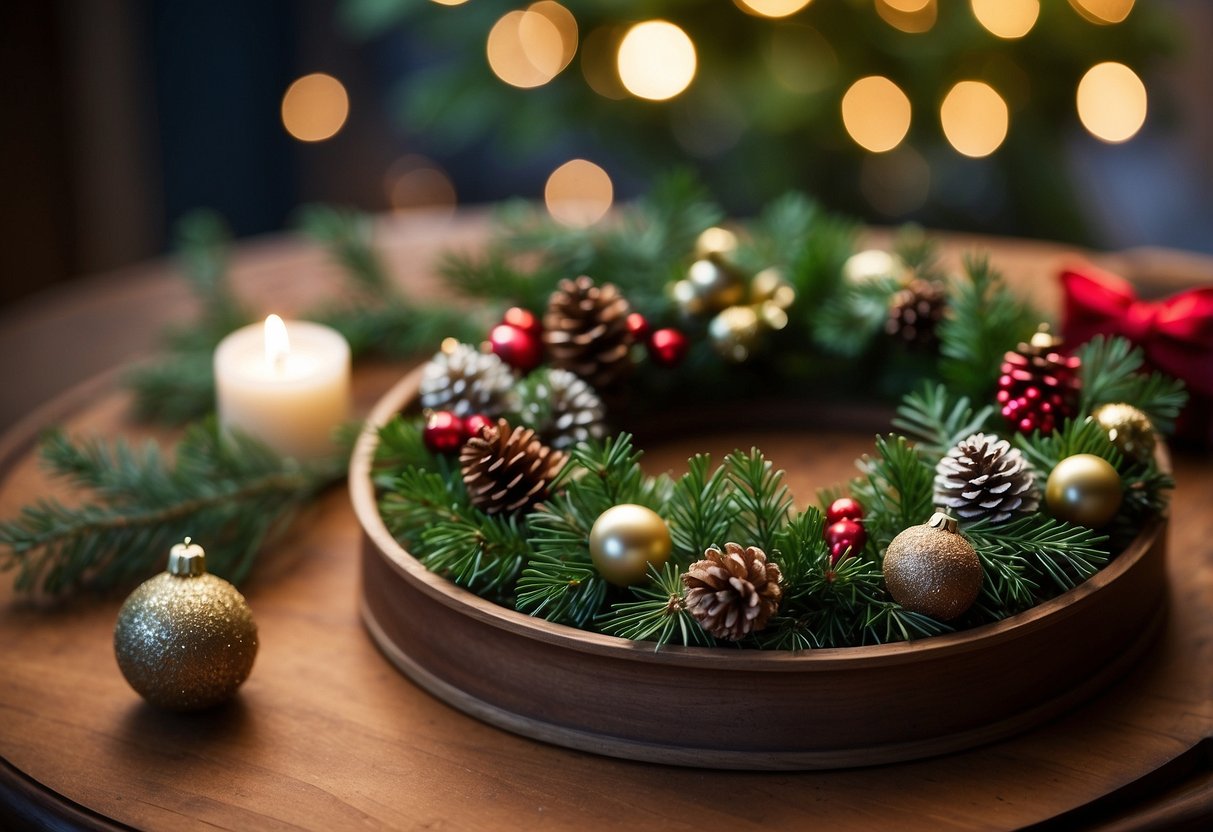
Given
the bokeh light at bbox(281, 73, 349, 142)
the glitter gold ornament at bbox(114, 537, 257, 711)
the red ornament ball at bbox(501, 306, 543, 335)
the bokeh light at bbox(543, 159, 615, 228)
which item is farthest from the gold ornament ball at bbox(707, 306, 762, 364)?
the bokeh light at bbox(281, 73, 349, 142)

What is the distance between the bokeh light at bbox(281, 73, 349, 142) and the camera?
2545 mm

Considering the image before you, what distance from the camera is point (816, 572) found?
0.73m

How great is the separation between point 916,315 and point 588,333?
280 millimetres

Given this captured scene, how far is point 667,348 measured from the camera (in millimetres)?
1036

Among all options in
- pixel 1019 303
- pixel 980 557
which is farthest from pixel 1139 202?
pixel 980 557

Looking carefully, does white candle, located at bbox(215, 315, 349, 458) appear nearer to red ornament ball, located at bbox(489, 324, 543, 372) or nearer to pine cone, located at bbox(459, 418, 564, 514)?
red ornament ball, located at bbox(489, 324, 543, 372)

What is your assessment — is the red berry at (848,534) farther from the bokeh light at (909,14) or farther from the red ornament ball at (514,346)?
the bokeh light at (909,14)

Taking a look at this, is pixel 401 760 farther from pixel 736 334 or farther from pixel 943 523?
pixel 736 334

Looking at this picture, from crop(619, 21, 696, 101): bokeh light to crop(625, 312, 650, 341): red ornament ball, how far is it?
78cm

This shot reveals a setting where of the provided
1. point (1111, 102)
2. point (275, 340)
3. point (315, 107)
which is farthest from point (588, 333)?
point (315, 107)

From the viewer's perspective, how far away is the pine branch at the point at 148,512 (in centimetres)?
A: 91

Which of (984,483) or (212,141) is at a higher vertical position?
(984,483)

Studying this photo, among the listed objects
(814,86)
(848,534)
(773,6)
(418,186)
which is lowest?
(418,186)

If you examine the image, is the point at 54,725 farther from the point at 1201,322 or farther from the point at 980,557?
the point at 1201,322
